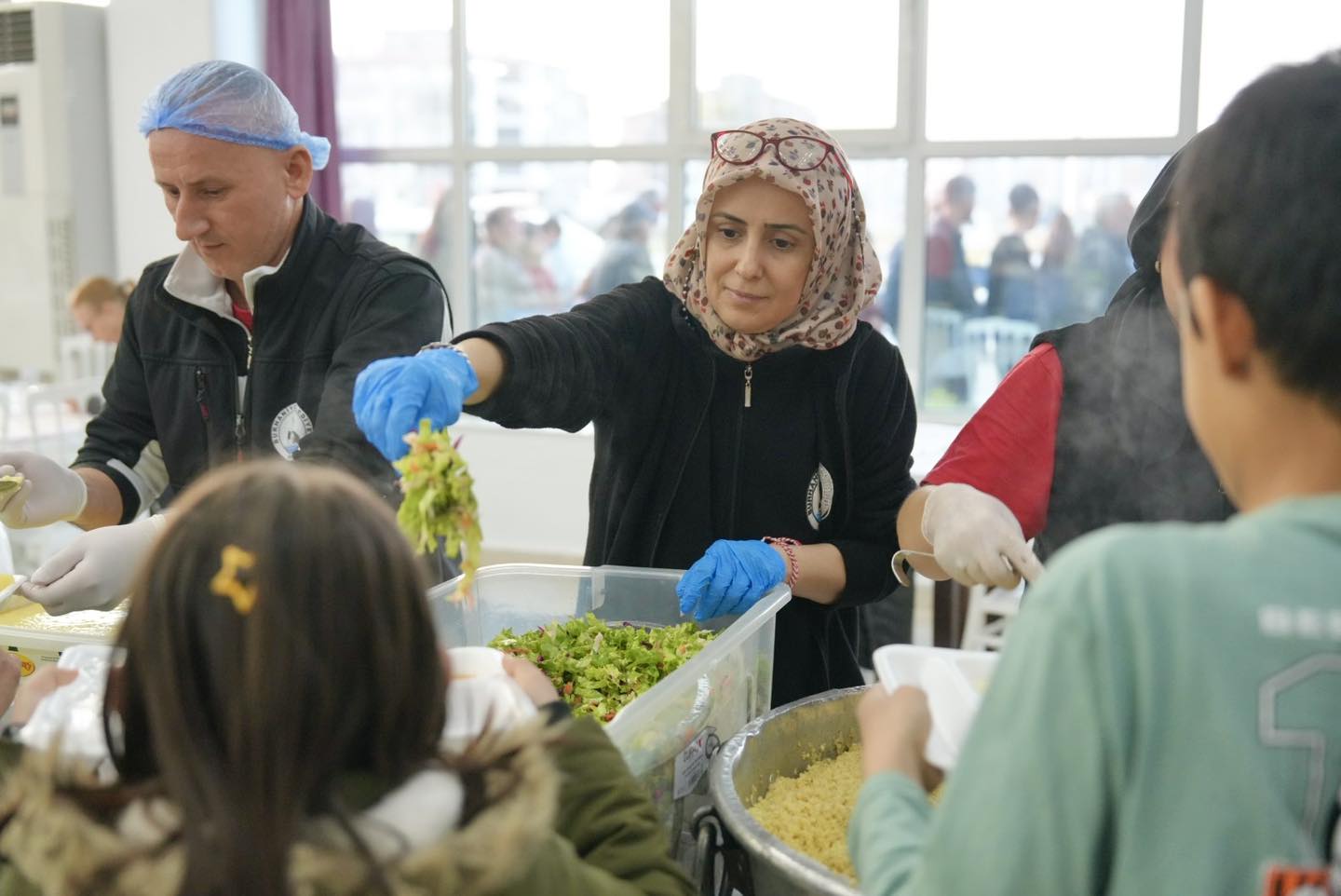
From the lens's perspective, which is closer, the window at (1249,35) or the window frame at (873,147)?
the window at (1249,35)

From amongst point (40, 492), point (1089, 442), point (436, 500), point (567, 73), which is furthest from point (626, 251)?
point (436, 500)

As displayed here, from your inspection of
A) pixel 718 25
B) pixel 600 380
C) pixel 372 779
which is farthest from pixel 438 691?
pixel 718 25

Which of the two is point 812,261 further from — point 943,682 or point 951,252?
point 951,252

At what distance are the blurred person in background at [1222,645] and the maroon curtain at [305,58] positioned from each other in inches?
212

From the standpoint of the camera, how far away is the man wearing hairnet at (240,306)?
1838 mm

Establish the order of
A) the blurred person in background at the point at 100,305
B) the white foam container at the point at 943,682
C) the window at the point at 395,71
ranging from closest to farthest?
the white foam container at the point at 943,682
the blurred person in background at the point at 100,305
the window at the point at 395,71

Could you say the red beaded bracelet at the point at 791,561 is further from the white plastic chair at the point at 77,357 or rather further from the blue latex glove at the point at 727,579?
the white plastic chair at the point at 77,357

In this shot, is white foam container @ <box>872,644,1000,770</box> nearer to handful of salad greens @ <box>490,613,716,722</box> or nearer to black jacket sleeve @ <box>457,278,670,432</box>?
handful of salad greens @ <box>490,613,716,722</box>

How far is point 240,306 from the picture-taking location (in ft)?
6.51

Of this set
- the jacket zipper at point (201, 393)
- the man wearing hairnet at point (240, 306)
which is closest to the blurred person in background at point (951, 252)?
the man wearing hairnet at point (240, 306)

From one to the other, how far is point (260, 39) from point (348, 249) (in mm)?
4253

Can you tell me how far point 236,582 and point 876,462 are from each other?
118 centimetres

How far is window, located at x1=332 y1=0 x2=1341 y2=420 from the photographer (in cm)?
495

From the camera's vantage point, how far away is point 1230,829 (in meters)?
0.65
